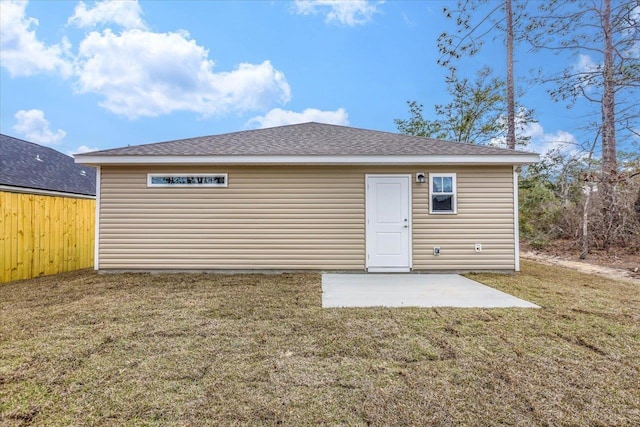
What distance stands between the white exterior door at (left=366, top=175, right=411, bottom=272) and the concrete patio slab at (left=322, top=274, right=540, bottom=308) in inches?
13.7

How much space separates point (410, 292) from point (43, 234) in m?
7.24

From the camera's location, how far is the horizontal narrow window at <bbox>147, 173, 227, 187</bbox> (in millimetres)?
5879

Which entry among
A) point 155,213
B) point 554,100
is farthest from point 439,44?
point 155,213

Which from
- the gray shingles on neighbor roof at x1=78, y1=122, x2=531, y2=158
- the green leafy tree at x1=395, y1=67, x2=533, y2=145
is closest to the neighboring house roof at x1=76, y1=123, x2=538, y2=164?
the gray shingles on neighbor roof at x1=78, y1=122, x2=531, y2=158

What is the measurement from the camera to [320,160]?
5598 mm

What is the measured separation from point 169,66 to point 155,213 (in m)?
7.96

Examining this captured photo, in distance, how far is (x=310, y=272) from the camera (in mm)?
5836

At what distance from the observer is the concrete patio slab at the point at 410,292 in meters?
3.78

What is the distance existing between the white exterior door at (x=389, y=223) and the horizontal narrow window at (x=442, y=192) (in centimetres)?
48

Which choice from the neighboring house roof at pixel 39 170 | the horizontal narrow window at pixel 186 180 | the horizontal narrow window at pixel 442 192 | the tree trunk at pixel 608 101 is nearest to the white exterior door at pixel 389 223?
the horizontal narrow window at pixel 442 192

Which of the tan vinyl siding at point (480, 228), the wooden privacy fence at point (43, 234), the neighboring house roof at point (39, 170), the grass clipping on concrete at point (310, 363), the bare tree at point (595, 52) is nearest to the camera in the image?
the grass clipping on concrete at point (310, 363)

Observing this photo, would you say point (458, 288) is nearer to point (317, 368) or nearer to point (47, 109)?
point (317, 368)

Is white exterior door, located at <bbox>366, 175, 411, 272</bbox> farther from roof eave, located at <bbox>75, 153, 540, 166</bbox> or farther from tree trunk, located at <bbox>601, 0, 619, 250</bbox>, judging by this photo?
tree trunk, located at <bbox>601, 0, 619, 250</bbox>

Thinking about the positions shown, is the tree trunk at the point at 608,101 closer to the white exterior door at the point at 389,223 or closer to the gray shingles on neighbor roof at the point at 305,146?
the gray shingles on neighbor roof at the point at 305,146
